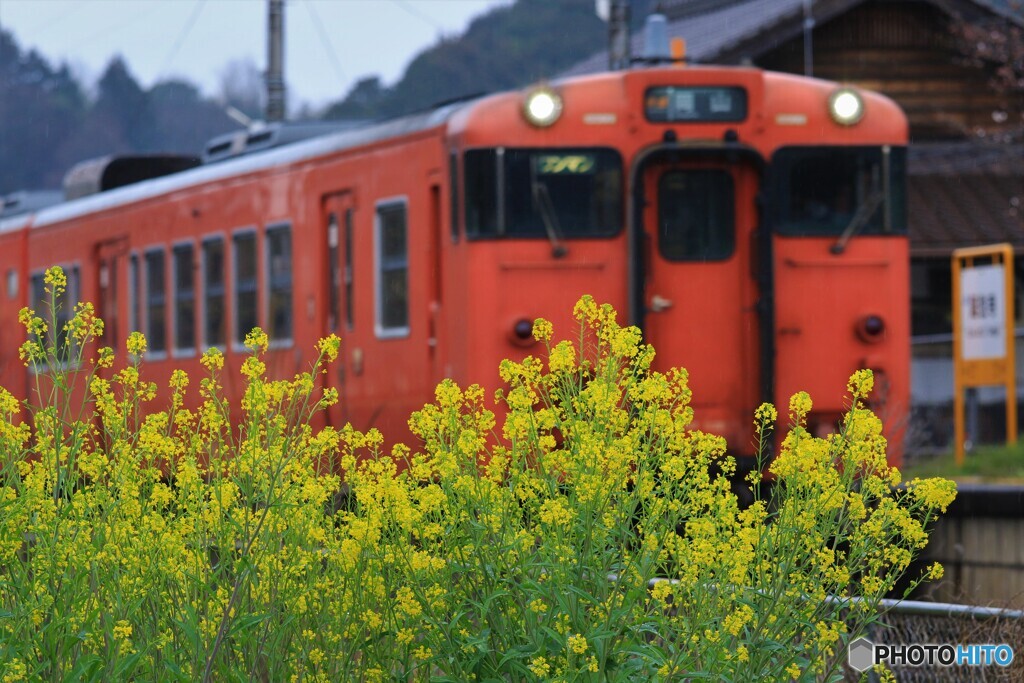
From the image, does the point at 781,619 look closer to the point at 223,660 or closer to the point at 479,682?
the point at 479,682

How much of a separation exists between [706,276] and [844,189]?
93cm

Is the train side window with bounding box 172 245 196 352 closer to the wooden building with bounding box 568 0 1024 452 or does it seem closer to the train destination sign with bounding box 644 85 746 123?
the train destination sign with bounding box 644 85 746 123

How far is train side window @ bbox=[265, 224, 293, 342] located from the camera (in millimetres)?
10945

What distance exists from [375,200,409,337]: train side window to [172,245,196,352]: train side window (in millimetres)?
2363

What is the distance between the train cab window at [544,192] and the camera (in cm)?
931

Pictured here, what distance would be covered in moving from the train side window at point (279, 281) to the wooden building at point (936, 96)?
397 inches

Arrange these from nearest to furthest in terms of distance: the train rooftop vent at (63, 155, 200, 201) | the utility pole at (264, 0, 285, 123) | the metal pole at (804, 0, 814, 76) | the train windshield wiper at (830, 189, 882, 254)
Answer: the train windshield wiper at (830, 189, 882, 254) → the train rooftop vent at (63, 155, 200, 201) → the utility pole at (264, 0, 285, 123) → the metal pole at (804, 0, 814, 76)

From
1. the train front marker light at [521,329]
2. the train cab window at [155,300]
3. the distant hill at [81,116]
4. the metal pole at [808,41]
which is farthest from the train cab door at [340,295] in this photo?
the distant hill at [81,116]

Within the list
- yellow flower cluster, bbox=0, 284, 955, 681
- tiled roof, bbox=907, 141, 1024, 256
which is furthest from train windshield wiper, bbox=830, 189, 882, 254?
tiled roof, bbox=907, 141, 1024, 256

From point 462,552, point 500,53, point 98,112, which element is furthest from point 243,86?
point 462,552

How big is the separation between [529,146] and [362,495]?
560cm

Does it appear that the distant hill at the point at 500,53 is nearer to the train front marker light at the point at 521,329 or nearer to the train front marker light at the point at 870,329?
the train front marker light at the point at 870,329

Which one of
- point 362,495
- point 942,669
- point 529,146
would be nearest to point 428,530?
point 362,495

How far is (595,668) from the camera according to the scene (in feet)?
11.8
